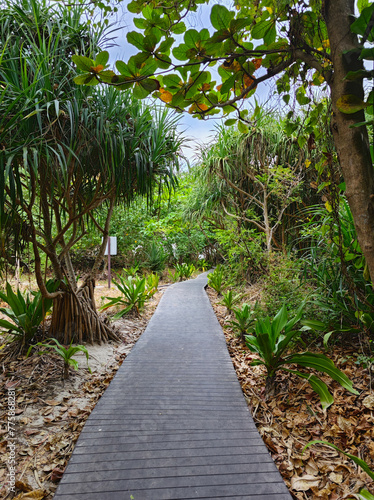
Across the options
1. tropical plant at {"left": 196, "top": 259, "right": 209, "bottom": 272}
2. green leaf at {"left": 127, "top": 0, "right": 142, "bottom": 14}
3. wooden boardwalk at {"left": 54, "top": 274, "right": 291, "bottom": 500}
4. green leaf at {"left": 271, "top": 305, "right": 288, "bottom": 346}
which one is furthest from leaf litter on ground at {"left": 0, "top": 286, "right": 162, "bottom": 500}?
tropical plant at {"left": 196, "top": 259, "right": 209, "bottom": 272}

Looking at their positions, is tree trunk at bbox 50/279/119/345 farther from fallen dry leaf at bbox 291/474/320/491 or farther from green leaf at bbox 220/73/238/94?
green leaf at bbox 220/73/238/94

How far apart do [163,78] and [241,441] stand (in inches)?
67.3

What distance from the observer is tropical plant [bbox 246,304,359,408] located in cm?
169

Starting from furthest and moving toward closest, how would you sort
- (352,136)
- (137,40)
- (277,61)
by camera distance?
(277,61)
(137,40)
(352,136)

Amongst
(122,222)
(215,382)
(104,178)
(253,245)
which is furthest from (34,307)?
(122,222)

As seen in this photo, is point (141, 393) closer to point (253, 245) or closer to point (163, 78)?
point (163, 78)

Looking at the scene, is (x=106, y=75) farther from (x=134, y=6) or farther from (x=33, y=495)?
(x=33, y=495)

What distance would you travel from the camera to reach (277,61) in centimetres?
115

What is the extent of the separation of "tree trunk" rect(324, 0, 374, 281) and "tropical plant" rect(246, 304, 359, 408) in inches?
47.2

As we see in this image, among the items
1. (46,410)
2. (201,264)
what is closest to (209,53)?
(46,410)

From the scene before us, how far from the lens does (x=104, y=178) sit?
2543 mm

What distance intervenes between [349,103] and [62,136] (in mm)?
2145

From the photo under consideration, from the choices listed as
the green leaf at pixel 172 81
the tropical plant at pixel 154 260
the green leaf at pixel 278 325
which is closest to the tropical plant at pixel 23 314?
the green leaf at pixel 278 325

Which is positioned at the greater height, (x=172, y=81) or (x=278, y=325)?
(x=172, y=81)
